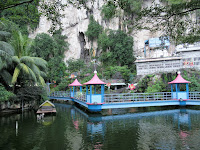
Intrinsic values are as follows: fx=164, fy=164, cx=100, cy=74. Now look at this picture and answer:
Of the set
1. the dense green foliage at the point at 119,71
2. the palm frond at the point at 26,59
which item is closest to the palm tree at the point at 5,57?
the palm frond at the point at 26,59

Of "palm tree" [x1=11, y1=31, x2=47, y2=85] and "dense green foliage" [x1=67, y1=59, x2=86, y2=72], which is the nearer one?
"palm tree" [x1=11, y1=31, x2=47, y2=85]

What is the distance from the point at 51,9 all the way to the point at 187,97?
39.6ft

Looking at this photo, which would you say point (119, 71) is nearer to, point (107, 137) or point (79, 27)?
point (79, 27)

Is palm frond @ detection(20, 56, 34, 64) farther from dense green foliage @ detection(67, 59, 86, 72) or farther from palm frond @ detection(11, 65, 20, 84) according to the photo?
dense green foliage @ detection(67, 59, 86, 72)

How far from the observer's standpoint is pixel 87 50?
98.0 feet


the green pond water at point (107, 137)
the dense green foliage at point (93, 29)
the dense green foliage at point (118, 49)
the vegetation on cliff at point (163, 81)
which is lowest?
the green pond water at point (107, 137)

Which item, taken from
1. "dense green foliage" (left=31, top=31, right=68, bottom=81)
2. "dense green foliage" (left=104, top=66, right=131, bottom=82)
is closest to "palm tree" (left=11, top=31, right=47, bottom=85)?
"dense green foliage" (left=104, top=66, right=131, bottom=82)

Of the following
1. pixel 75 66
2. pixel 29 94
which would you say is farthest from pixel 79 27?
pixel 29 94

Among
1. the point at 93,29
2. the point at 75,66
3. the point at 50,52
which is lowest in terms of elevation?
the point at 75,66

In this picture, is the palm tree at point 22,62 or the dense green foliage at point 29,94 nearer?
the palm tree at point 22,62

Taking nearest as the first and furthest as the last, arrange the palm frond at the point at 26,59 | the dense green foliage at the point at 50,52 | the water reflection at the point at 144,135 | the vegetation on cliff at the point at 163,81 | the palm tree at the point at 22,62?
the water reflection at the point at 144,135, the palm tree at the point at 22,62, the palm frond at the point at 26,59, the vegetation on cliff at the point at 163,81, the dense green foliage at the point at 50,52

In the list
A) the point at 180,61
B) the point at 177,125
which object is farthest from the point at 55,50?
the point at 177,125

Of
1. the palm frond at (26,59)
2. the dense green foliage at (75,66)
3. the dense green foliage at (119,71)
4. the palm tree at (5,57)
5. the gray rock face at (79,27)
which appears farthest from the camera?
the gray rock face at (79,27)

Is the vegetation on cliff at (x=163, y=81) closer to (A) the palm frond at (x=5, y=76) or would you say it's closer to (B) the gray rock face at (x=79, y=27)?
(A) the palm frond at (x=5, y=76)
